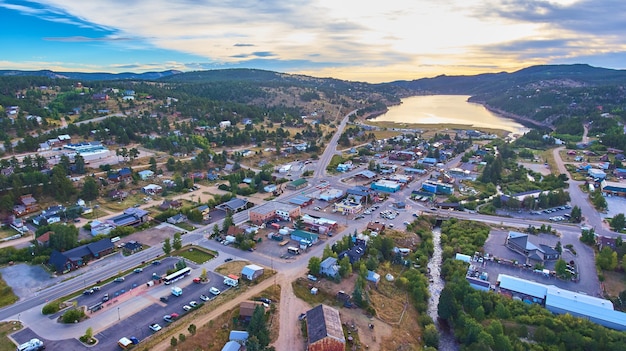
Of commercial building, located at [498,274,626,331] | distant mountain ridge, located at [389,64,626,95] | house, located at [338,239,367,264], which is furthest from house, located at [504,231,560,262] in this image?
distant mountain ridge, located at [389,64,626,95]

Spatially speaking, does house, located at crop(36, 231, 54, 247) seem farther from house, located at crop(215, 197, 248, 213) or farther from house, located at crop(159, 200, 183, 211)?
house, located at crop(215, 197, 248, 213)

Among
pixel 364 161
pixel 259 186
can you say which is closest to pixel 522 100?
pixel 364 161

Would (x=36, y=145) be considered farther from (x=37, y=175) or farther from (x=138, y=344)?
(x=138, y=344)

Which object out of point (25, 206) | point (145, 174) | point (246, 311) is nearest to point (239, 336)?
point (246, 311)

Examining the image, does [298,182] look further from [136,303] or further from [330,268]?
[136,303]

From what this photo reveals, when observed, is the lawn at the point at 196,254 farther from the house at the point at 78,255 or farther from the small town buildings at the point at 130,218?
the small town buildings at the point at 130,218

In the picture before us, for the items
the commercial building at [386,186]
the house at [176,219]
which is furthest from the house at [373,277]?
the commercial building at [386,186]
